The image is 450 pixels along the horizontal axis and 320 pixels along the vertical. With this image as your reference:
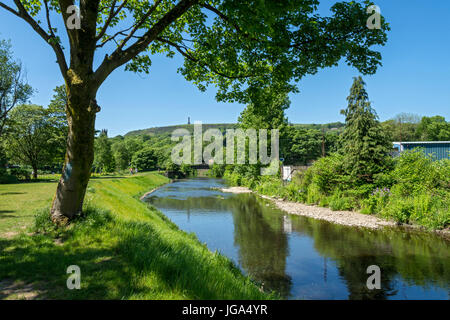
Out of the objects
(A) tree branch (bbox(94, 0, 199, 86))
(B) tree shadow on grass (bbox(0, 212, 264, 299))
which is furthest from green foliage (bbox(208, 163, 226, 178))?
(B) tree shadow on grass (bbox(0, 212, 264, 299))

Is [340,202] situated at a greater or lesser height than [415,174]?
lesser

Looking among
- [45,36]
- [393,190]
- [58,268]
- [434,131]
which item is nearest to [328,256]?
[393,190]

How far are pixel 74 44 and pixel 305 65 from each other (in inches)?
219

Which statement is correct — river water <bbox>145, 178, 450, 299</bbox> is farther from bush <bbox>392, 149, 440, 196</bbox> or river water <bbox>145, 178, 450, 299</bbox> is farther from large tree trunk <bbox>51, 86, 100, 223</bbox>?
large tree trunk <bbox>51, 86, 100, 223</bbox>

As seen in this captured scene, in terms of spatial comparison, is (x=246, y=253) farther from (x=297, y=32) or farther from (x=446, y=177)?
(x=446, y=177)

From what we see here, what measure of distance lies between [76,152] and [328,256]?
1015 cm

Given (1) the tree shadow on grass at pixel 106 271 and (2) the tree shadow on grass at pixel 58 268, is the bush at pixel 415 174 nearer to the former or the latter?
(1) the tree shadow on grass at pixel 106 271

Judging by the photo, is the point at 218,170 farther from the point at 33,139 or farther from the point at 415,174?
the point at 415,174

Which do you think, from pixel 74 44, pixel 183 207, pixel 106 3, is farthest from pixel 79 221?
pixel 183 207

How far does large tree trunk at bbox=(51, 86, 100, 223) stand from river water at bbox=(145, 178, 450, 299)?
6.05m

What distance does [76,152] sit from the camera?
5969mm

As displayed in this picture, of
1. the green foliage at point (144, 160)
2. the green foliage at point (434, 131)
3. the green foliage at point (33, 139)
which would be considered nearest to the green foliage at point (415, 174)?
the green foliage at point (33, 139)

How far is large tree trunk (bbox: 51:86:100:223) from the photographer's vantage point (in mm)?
5742

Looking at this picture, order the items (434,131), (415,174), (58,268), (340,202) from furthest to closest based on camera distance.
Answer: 1. (434,131)
2. (340,202)
3. (415,174)
4. (58,268)
